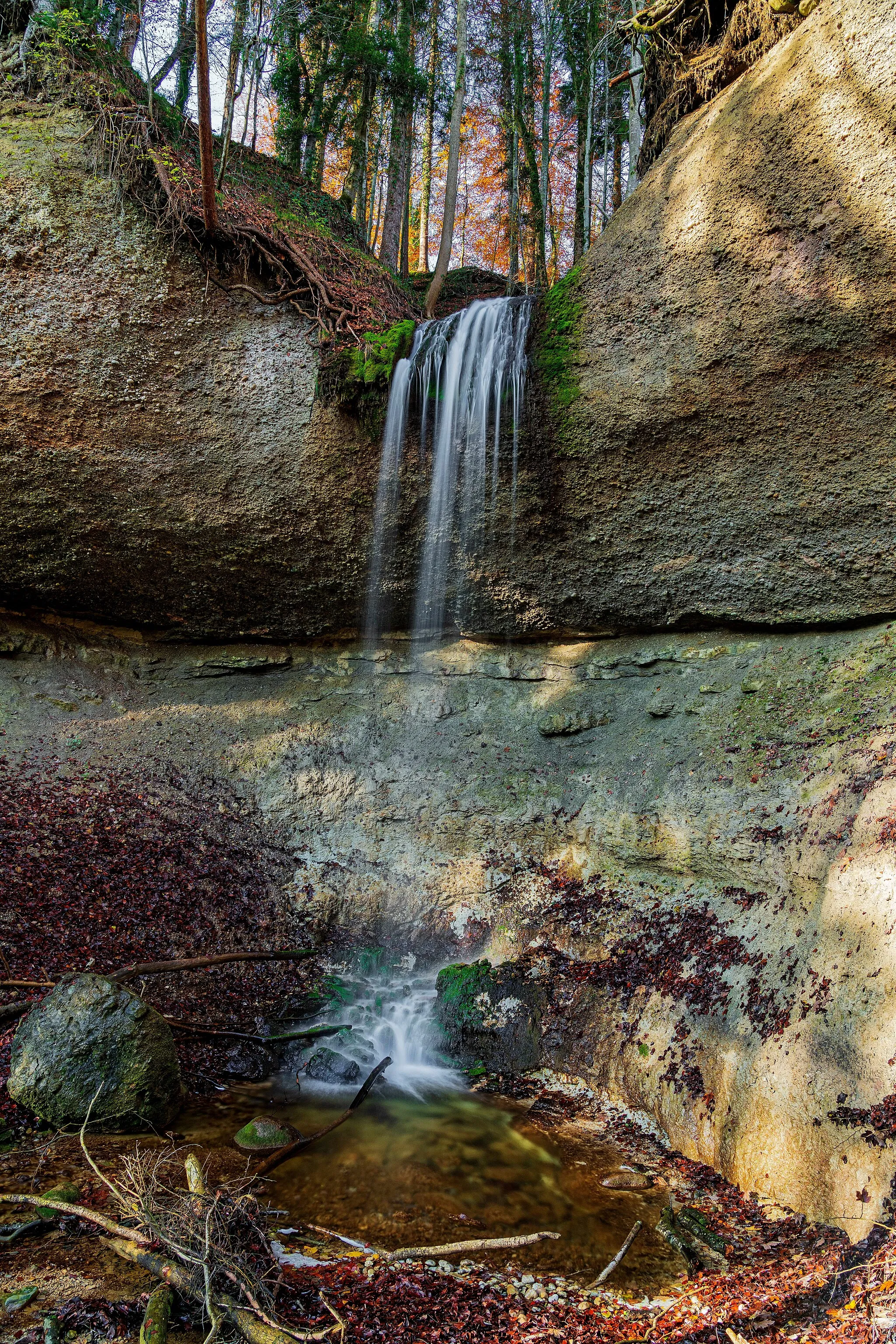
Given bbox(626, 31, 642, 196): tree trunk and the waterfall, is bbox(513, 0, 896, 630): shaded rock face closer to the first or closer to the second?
the waterfall

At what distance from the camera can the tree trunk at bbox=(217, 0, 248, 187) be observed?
9.15 m

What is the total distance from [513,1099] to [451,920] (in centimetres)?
220

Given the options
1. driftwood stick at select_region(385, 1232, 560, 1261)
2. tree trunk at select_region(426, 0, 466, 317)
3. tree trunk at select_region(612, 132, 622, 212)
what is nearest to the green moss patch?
tree trunk at select_region(426, 0, 466, 317)

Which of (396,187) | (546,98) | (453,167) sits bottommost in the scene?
(453,167)

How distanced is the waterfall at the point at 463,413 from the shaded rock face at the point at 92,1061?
6.50 meters

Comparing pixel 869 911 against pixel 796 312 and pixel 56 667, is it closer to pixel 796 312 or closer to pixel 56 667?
pixel 796 312

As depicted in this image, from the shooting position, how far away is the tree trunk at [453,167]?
42.7 ft

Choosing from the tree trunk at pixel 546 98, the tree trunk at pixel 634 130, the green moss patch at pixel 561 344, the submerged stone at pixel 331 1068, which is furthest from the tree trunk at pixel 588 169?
the submerged stone at pixel 331 1068

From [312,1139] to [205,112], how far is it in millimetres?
9987

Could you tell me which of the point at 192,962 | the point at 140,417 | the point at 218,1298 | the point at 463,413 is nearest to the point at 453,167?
the point at 463,413

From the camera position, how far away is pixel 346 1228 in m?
4.25

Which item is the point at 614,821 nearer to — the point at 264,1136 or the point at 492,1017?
the point at 492,1017

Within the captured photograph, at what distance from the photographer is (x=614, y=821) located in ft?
26.9

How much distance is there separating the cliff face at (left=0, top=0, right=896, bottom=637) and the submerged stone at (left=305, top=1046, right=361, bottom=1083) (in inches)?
229
